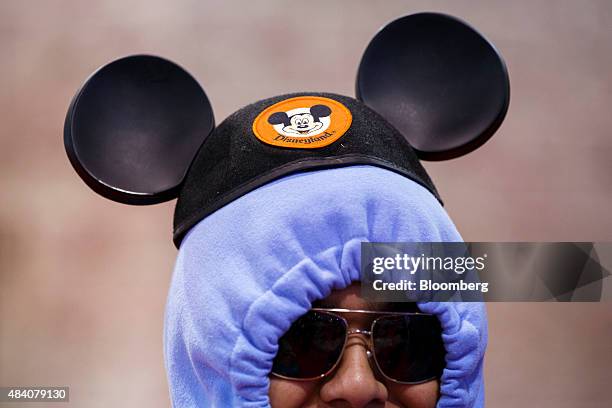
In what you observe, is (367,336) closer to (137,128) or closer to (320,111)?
(320,111)

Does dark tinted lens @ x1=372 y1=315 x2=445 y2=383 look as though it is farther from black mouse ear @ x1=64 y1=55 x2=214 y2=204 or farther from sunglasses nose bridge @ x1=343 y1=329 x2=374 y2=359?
black mouse ear @ x1=64 y1=55 x2=214 y2=204

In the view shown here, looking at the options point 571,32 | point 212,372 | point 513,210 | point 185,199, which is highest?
point 571,32

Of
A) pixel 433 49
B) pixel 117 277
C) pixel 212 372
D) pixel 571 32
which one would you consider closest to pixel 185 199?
pixel 212 372

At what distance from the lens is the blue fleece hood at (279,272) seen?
34.8 inches

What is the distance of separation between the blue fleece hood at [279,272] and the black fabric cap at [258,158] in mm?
13

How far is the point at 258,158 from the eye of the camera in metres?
0.96

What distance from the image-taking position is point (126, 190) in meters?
1.06

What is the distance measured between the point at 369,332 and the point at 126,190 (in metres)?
0.36

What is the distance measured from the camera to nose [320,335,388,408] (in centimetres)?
88

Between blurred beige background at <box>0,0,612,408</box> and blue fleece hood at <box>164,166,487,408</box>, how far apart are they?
60 cm

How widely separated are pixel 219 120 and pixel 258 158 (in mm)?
628

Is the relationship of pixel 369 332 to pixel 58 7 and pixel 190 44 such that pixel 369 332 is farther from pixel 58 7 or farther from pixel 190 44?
pixel 58 7

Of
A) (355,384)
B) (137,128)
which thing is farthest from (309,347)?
(137,128)

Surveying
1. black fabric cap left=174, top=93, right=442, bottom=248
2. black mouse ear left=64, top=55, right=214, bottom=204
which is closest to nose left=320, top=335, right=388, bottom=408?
black fabric cap left=174, top=93, right=442, bottom=248
